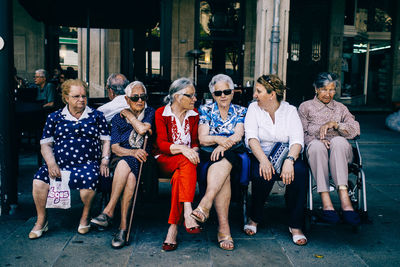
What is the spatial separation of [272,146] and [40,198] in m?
2.10

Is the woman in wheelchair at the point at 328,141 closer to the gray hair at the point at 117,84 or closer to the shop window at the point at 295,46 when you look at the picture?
the gray hair at the point at 117,84

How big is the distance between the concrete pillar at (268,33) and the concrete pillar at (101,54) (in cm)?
554

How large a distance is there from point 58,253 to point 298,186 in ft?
6.70

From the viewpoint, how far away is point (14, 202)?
423 centimetres

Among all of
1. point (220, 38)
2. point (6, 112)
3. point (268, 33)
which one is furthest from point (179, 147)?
point (220, 38)

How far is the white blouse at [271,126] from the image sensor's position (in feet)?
12.7

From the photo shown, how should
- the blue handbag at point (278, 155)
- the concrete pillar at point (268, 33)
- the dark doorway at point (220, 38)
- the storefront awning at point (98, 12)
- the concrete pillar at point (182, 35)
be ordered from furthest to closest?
the dark doorway at point (220, 38) → the concrete pillar at point (182, 35) → the concrete pillar at point (268, 33) → the storefront awning at point (98, 12) → the blue handbag at point (278, 155)

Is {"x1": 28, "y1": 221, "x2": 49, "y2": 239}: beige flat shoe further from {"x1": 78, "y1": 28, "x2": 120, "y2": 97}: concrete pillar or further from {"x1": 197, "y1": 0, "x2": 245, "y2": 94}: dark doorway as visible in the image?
{"x1": 197, "y1": 0, "x2": 245, "y2": 94}: dark doorway

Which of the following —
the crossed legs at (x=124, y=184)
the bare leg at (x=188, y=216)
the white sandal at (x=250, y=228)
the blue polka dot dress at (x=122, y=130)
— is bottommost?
the white sandal at (x=250, y=228)

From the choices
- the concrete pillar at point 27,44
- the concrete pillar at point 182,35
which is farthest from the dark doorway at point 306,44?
the concrete pillar at point 27,44

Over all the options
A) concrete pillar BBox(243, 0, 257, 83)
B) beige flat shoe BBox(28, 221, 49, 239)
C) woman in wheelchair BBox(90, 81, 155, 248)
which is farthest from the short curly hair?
concrete pillar BBox(243, 0, 257, 83)

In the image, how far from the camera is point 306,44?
13.1 metres

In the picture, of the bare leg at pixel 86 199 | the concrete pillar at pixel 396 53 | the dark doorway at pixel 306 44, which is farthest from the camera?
the concrete pillar at pixel 396 53

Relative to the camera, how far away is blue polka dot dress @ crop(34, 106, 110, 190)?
3721mm
